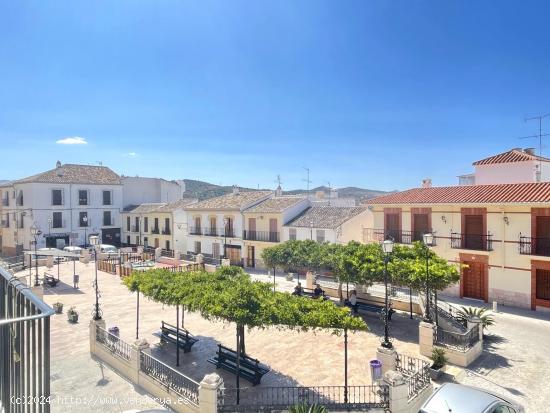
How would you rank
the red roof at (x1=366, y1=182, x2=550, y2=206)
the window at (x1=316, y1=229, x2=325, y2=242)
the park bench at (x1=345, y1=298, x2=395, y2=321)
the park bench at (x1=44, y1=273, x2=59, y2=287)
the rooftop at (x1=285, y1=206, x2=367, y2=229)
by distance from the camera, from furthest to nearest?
the rooftop at (x1=285, y1=206, x2=367, y2=229) → the window at (x1=316, y1=229, x2=325, y2=242) → the park bench at (x1=44, y1=273, x2=59, y2=287) → the red roof at (x1=366, y1=182, x2=550, y2=206) → the park bench at (x1=345, y1=298, x2=395, y2=321)

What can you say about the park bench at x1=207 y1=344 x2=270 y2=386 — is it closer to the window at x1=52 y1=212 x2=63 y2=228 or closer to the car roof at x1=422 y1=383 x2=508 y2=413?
the car roof at x1=422 y1=383 x2=508 y2=413

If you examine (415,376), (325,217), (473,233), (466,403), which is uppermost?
(325,217)

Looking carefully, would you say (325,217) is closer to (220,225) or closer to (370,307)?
(220,225)

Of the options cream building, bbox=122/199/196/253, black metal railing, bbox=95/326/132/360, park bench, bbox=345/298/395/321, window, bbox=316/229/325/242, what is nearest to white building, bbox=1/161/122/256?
cream building, bbox=122/199/196/253

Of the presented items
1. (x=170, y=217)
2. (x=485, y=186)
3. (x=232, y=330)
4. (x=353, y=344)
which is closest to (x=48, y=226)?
(x=170, y=217)

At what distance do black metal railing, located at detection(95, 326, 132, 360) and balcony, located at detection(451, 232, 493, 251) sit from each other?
60.2ft

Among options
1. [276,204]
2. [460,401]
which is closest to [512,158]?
[276,204]

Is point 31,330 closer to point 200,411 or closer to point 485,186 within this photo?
point 200,411

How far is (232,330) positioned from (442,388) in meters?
9.62

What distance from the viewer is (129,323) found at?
58.6 ft

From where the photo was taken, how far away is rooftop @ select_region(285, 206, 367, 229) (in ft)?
98.4

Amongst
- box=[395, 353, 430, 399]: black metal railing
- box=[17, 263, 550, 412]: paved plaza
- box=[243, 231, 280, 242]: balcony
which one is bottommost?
box=[17, 263, 550, 412]: paved plaza

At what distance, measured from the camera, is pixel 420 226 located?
2405 centimetres

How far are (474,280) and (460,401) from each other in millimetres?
15428
